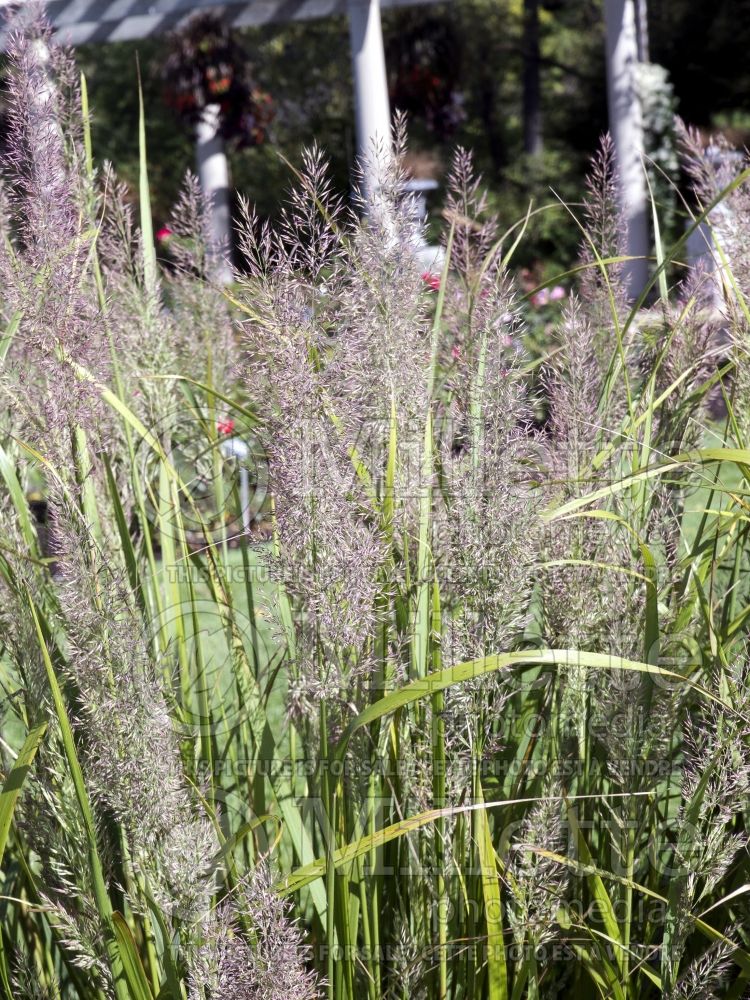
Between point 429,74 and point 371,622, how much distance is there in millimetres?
7378

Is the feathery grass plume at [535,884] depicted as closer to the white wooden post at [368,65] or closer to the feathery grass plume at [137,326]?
the feathery grass plume at [137,326]

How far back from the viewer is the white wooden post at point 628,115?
21.1 ft

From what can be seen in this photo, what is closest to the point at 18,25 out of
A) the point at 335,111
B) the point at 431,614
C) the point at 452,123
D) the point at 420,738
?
the point at 431,614

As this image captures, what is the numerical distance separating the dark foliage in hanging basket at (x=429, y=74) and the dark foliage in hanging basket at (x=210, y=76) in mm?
1112

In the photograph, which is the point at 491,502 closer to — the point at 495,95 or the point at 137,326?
the point at 137,326

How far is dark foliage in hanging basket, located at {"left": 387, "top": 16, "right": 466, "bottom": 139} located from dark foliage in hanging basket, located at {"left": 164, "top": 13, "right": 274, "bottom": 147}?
43.8 inches

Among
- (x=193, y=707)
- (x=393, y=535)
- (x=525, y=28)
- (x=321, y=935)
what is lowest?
(x=321, y=935)

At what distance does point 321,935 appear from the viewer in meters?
1.35

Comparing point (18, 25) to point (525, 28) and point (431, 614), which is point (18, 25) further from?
point (525, 28)

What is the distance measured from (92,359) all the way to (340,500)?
35cm

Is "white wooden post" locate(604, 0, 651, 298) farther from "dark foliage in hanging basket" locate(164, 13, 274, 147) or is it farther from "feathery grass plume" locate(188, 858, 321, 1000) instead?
"feathery grass plume" locate(188, 858, 321, 1000)

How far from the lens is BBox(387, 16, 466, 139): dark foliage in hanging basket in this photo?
7574mm

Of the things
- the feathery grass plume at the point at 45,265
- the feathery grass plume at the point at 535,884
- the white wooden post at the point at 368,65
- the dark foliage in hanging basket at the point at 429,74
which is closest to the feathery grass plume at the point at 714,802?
the feathery grass plume at the point at 535,884

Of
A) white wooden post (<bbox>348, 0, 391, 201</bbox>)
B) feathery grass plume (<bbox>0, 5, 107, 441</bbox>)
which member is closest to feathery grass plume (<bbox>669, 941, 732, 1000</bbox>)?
feathery grass plume (<bbox>0, 5, 107, 441</bbox>)
